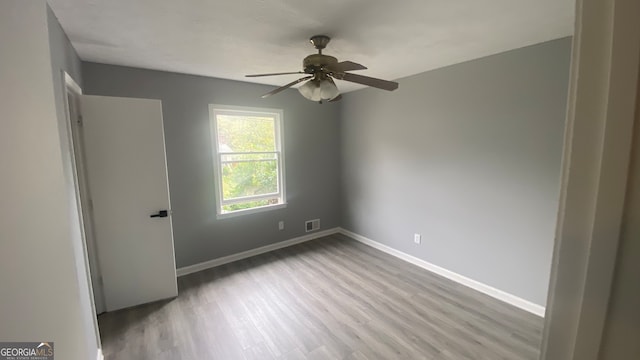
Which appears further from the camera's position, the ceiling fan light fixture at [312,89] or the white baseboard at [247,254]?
the white baseboard at [247,254]

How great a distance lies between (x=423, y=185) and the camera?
3.45 meters

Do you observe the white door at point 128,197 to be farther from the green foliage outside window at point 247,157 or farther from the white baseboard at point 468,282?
the white baseboard at point 468,282

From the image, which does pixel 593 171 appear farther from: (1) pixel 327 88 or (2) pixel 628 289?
(1) pixel 327 88

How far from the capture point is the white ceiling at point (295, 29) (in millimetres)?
1717

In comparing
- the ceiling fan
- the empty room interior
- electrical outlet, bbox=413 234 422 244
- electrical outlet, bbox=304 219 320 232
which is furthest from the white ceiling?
electrical outlet, bbox=304 219 320 232

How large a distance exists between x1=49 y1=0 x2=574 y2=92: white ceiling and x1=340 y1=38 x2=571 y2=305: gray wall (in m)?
0.33

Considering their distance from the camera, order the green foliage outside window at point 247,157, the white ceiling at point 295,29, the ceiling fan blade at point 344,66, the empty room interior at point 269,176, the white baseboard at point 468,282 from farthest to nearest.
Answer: the green foliage outside window at point 247,157 < the white baseboard at point 468,282 < the ceiling fan blade at point 344,66 < the white ceiling at point 295,29 < the empty room interior at point 269,176

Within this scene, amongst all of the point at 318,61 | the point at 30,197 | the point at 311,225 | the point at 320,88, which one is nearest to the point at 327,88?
the point at 320,88

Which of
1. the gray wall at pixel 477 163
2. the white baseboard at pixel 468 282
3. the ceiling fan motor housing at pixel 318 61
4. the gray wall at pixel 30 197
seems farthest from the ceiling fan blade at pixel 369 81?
the white baseboard at pixel 468 282

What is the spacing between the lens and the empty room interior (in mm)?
1277

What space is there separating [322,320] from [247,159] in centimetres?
236

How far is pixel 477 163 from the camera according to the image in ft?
9.49

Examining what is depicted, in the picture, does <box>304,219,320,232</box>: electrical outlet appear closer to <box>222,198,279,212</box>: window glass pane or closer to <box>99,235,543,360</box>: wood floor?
<box>222,198,279,212</box>: window glass pane

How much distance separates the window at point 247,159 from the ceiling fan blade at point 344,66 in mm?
2016
